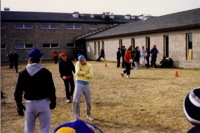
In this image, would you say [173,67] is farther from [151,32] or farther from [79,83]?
[79,83]

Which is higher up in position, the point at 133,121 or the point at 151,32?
the point at 151,32

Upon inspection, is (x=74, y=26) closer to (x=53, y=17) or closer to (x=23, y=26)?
(x=53, y=17)

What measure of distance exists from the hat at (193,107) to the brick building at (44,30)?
41.2 meters

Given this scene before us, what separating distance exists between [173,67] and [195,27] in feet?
13.1

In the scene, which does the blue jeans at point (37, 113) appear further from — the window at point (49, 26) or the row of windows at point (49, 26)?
the window at point (49, 26)

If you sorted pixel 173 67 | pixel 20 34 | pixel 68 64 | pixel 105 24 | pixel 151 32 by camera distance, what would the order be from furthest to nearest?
pixel 105 24 < pixel 20 34 < pixel 151 32 < pixel 173 67 < pixel 68 64

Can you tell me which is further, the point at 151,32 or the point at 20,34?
the point at 20,34

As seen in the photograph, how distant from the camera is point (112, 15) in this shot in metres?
49.8

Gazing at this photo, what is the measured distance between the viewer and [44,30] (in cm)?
4253

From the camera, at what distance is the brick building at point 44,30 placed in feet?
134

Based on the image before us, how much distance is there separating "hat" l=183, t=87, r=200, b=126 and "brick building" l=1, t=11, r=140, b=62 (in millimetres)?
41188

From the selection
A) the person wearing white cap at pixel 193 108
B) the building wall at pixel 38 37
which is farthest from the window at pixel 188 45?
the building wall at pixel 38 37

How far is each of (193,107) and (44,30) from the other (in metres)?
42.4

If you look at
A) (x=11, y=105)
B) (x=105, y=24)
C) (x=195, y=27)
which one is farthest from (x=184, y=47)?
(x=105, y=24)
